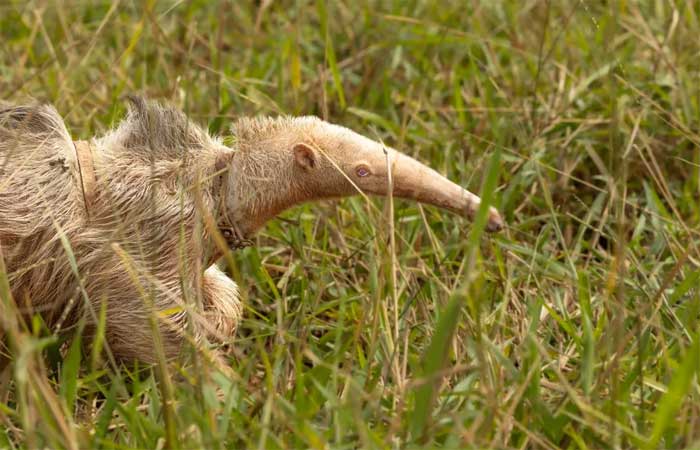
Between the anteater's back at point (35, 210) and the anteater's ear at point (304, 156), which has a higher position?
the anteater's ear at point (304, 156)

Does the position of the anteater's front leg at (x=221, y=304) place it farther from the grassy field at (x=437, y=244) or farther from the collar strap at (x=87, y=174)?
the collar strap at (x=87, y=174)

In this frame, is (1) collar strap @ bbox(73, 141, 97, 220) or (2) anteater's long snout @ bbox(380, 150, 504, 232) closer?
(2) anteater's long snout @ bbox(380, 150, 504, 232)

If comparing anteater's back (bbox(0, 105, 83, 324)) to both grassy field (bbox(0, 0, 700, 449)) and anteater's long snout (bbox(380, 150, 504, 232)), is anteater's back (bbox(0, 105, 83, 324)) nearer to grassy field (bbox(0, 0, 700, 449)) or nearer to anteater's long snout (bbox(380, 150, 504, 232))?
grassy field (bbox(0, 0, 700, 449))

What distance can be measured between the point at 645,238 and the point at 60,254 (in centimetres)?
256

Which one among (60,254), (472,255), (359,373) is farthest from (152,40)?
(472,255)

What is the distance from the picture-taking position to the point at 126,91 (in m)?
6.02

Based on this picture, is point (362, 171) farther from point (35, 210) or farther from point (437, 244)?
point (35, 210)

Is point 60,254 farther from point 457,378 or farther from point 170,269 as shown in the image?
point 457,378

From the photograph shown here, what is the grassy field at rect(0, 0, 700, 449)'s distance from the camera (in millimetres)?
3273

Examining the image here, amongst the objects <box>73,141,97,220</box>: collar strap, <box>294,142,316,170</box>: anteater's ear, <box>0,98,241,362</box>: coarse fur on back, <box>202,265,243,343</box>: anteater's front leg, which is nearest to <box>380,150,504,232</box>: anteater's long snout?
<box>294,142,316,170</box>: anteater's ear

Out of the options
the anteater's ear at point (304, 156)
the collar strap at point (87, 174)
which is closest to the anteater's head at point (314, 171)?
the anteater's ear at point (304, 156)

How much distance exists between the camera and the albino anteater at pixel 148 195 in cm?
392

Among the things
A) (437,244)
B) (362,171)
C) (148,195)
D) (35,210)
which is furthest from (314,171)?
(35,210)

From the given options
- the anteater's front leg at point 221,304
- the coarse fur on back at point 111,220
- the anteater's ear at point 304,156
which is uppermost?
the anteater's ear at point 304,156
